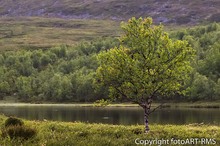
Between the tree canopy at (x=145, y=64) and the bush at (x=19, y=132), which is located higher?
the tree canopy at (x=145, y=64)

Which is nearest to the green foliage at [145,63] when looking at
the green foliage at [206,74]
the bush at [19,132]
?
the bush at [19,132]

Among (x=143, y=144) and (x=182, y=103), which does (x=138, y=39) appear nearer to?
(x=143, y=144)

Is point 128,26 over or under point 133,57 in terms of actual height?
over

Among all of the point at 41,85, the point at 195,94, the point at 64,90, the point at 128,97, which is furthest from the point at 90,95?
the point at 128,97

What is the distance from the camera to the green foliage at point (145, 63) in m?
31.2

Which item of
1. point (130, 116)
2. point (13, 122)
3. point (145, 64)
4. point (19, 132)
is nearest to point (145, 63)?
point (145, 64)

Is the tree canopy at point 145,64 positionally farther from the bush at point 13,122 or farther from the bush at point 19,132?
the bush at point 19,132

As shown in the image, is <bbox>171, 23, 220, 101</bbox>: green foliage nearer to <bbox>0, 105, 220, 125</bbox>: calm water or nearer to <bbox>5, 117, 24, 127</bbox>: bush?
<bbox>0, 105, 220, 125</bbox>: calm water

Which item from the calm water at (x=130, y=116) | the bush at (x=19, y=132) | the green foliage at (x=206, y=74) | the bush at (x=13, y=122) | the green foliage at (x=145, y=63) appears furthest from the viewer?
the green foliage at (x=206, y=74)

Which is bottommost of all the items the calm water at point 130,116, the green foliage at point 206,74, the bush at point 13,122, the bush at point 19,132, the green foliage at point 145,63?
the green foliage at point 206,74

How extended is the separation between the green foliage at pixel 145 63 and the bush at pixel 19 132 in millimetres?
9086

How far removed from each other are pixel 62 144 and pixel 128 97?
32.4ft

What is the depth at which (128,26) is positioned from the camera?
106 feet

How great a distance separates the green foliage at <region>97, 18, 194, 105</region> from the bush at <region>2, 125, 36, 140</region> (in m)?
9.09
